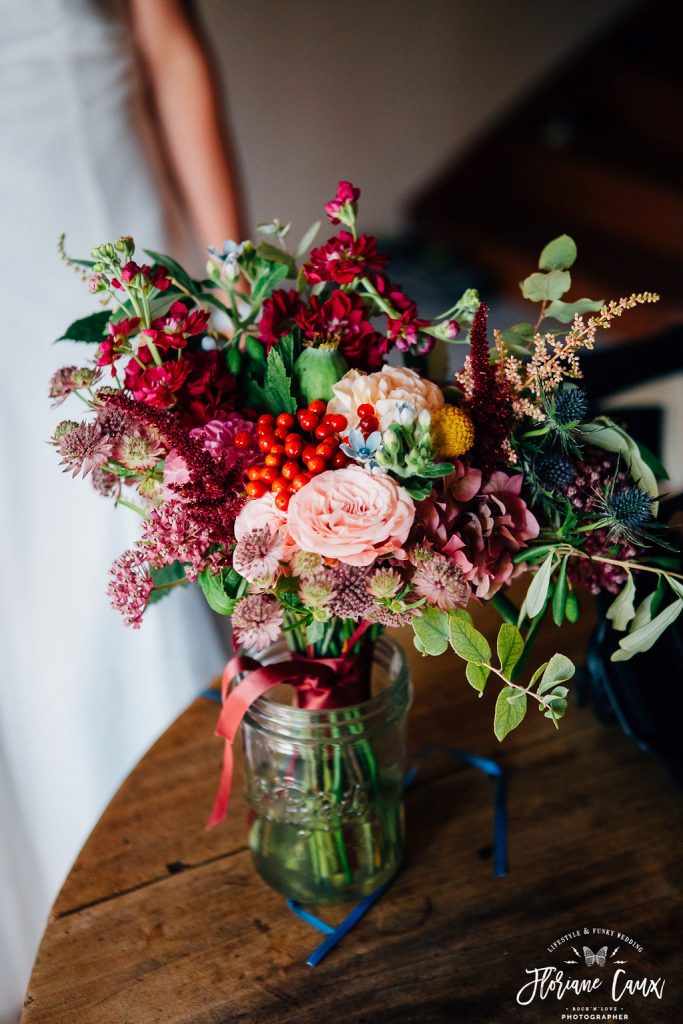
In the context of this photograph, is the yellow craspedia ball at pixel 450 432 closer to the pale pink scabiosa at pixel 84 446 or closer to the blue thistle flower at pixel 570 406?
the blue thistle flower at pixel 570 406

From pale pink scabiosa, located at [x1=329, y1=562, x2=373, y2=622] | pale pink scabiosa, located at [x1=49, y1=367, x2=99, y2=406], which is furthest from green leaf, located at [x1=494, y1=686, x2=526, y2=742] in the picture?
pale pink scabiosa, located at [x1=49, y1=367, x2=99, y2=406]

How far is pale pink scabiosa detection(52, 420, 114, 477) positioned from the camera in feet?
1.80

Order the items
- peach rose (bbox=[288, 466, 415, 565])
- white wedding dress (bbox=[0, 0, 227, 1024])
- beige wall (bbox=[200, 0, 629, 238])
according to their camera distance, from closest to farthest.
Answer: peach rose (bbox=[288, 466, 415, 565]), white wedding dress (bbox=[0, 0, 227, 1024]), beige wall (bbox=[200, 0, 629, 238])

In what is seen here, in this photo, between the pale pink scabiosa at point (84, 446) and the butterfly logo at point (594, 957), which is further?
the butterfly logo at point (594, 957)

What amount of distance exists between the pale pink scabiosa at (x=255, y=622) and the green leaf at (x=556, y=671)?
0.18 m

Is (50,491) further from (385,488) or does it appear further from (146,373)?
(385,488)

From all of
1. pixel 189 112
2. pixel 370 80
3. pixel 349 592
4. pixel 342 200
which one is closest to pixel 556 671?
pixel 349 592

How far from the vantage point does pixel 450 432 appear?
1.76 ft

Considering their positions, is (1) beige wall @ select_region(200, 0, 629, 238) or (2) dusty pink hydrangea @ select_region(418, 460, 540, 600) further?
(1) beige wall @ select_region(200, 0, 629, 238)

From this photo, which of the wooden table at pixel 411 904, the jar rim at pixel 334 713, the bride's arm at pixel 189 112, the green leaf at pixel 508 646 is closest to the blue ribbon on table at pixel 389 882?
the wooden table at pixel 411 904

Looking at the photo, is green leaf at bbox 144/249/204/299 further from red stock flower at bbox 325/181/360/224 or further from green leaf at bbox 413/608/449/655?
green leaf at bbox 413/608/449/655

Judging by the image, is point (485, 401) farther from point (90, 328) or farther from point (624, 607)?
point (90, 328)

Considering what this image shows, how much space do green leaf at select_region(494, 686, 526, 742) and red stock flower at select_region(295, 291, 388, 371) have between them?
0.25 m

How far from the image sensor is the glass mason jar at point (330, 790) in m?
0.69
